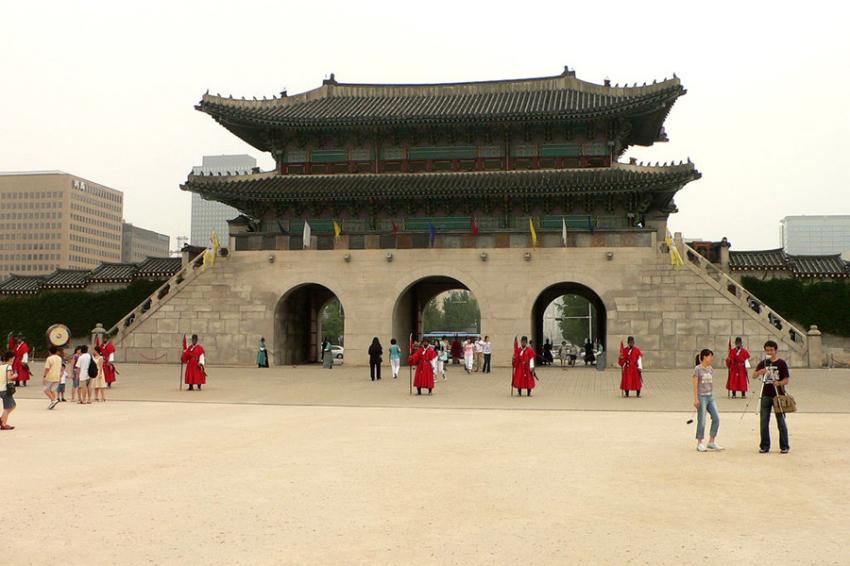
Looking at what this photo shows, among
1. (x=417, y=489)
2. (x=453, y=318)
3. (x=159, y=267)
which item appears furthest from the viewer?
(x=453, y=318)

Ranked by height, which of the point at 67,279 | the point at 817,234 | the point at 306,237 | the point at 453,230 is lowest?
the point at 67,279

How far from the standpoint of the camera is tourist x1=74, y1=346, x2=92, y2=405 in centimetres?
1816

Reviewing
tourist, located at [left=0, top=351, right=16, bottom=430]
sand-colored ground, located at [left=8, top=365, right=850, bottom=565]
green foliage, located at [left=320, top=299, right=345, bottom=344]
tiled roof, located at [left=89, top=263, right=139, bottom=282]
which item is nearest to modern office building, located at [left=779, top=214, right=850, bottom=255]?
green foliage, located at [left=320, top=299, right=345, bottom=344]

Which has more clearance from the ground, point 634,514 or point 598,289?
point 598,289

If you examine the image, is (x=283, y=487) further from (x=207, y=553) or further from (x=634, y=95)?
(x=634, y=95)

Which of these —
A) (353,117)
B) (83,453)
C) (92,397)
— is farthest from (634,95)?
(83,453)

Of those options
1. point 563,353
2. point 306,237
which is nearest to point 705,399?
point 306,237

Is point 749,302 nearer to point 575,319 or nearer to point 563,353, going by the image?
point 563,353

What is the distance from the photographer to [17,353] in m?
23.1

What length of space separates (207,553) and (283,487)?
2.41m

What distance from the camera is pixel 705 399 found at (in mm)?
11406

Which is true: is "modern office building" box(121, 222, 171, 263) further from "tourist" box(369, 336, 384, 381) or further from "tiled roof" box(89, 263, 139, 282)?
"tourist" box(369, 336, 384, 381)

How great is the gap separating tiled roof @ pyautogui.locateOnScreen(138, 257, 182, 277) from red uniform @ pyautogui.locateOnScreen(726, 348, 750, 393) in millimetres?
29149

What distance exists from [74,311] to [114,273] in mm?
2833
